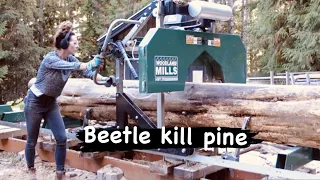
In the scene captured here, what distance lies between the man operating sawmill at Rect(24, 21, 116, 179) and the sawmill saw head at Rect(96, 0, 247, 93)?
1.30 ft

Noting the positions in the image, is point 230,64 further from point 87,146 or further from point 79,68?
point 87,146

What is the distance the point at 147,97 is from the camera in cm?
373

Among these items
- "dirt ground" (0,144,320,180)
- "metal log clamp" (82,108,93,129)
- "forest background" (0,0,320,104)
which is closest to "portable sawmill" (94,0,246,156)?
"metal log clamp" (82,108,93,129)

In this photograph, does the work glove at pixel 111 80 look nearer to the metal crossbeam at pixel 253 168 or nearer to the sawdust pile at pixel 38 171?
the metal crossbeam at pixel 253 168

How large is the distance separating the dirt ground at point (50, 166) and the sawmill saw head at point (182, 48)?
1.32 m

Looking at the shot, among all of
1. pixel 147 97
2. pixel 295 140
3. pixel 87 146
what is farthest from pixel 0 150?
pixel 295 140

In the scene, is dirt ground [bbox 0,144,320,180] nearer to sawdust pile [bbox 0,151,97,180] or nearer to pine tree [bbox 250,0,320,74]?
sawdust pile [bbox 0,151,97,180]

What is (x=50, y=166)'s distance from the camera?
14.2 ft

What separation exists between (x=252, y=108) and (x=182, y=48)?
0.78 m

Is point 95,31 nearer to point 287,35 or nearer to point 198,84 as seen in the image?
point 287,35

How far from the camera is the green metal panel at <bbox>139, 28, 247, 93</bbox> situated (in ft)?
8.69

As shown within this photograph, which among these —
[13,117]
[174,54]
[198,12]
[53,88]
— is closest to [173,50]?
[174,54]

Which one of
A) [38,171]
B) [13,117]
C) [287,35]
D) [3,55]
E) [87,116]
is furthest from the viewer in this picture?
[287,35]

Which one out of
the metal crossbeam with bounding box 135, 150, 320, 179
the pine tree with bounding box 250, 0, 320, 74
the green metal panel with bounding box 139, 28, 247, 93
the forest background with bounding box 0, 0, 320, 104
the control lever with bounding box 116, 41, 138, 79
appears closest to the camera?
the metal crossbeam with bounding box 135, 150, 320, 179
